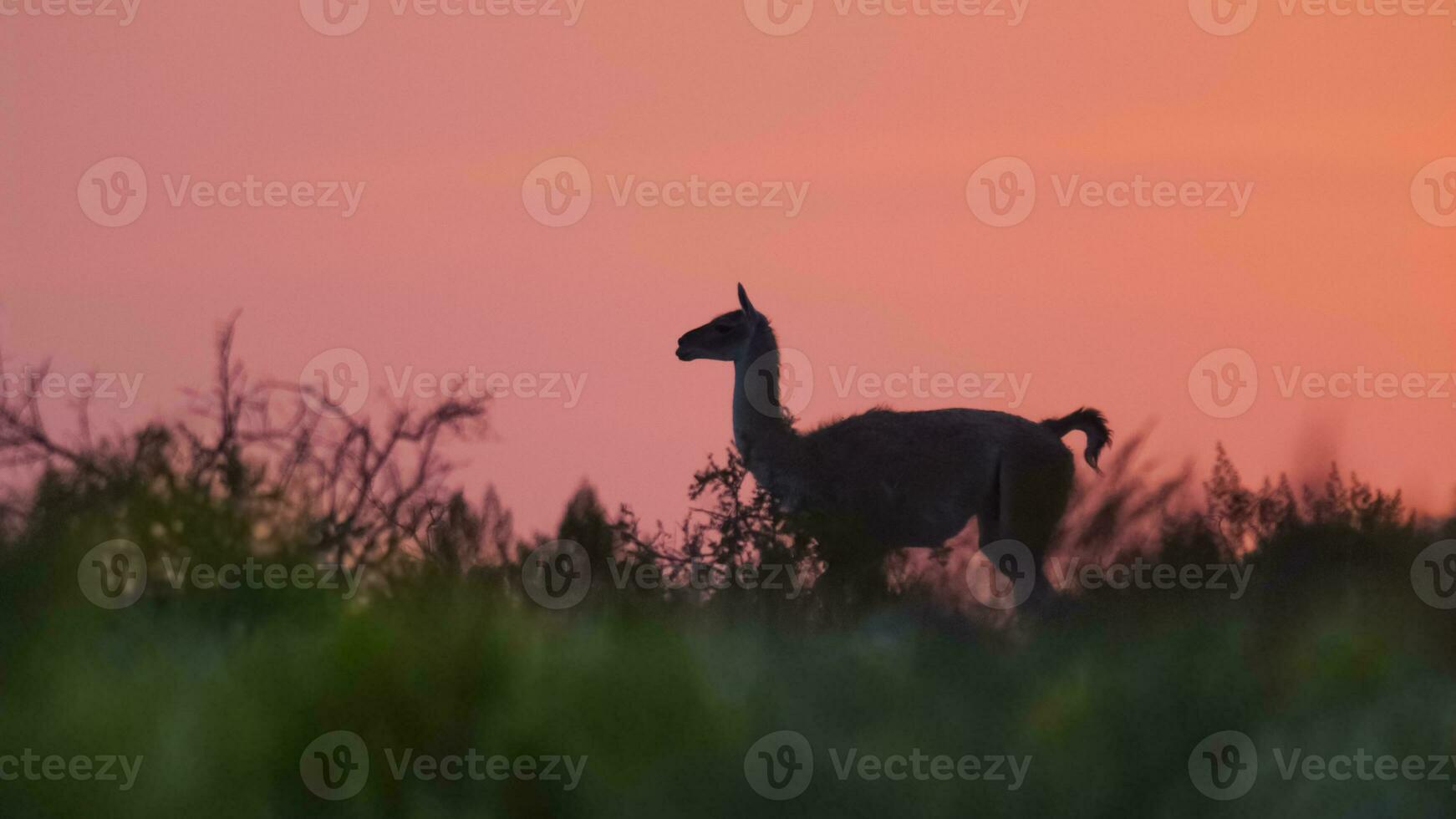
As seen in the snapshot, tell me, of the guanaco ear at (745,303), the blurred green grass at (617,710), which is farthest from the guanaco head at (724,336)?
the blurred green grass at (617,710)

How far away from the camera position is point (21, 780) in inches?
250

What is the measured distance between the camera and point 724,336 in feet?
41.8

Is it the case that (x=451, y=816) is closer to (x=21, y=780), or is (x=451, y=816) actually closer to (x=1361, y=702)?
(x=21, y=780)

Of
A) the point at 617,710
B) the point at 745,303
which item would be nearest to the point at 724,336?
the point at 745,303

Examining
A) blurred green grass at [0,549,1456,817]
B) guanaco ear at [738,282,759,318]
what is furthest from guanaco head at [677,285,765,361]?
blurred green grass at [0,549,1456,817]

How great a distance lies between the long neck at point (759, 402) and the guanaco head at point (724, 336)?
0.05m

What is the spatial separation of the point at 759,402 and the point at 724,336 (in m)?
0.49

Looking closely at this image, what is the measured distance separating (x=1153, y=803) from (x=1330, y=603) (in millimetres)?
3650

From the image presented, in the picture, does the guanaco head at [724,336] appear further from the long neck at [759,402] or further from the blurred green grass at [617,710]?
the blurred green grass at [617,710]

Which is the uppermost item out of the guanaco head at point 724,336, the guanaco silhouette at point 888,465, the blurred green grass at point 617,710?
the guanaco head at point 724,336

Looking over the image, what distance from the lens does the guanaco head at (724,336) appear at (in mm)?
12727

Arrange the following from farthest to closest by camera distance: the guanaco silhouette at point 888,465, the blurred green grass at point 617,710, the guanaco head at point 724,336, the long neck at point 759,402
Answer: the guanaco head at point 724,336 < the long neck at point 759,402 < the guanaco silhouette at point 888,465 < the blurred green grass at point 617,710

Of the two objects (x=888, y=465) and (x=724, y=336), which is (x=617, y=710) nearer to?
(x=888, y=465)

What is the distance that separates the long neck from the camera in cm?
1248
